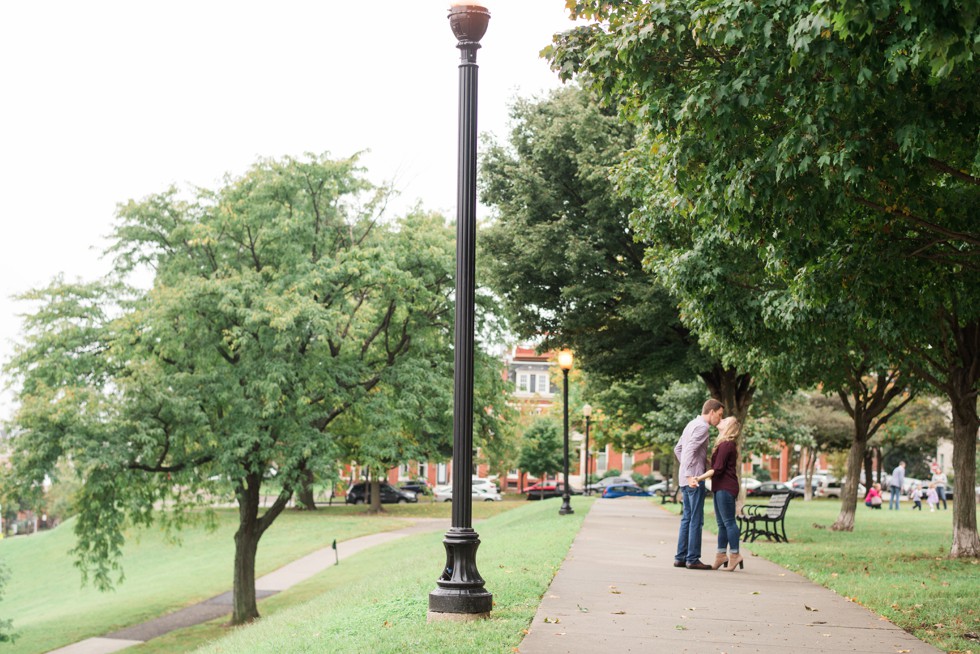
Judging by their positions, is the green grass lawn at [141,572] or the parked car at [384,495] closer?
the green grass lawn at [141,572]

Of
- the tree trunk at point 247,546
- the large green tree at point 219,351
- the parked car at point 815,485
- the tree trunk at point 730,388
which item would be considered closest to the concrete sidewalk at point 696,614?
the large green tree at point 219,351

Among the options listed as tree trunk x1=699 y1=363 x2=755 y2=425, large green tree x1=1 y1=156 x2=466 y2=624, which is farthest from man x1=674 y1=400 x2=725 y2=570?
tree trunk x1=699 y1=363 x2=755 y2=425

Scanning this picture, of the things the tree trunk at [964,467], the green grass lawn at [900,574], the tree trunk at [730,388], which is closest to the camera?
the green grass lawn at [900,574]

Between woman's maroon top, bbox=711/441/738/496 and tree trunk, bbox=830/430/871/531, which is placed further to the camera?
tree trunk, bbox=830/430/871/531

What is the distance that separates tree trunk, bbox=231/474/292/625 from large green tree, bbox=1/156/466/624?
47mm

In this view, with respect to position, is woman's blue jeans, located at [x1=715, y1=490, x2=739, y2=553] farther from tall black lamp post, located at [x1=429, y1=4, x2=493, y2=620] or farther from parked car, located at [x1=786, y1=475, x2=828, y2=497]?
parked car, located at [x1=786, y1=475, x2=828, y2=497]

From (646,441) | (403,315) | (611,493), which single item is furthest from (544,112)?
(611,493)

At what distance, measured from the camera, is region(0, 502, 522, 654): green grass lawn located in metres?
24.8

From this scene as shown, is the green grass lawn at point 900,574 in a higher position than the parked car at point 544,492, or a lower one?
higher

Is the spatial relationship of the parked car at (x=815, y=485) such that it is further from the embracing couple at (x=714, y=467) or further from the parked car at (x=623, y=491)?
the embracing couple at (x=714, y=467)

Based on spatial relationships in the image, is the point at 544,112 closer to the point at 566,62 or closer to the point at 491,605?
the point at 566,62

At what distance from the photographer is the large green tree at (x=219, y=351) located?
20.6m

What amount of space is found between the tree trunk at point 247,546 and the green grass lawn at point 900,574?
10234 mm

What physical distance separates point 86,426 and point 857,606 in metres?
15.6
